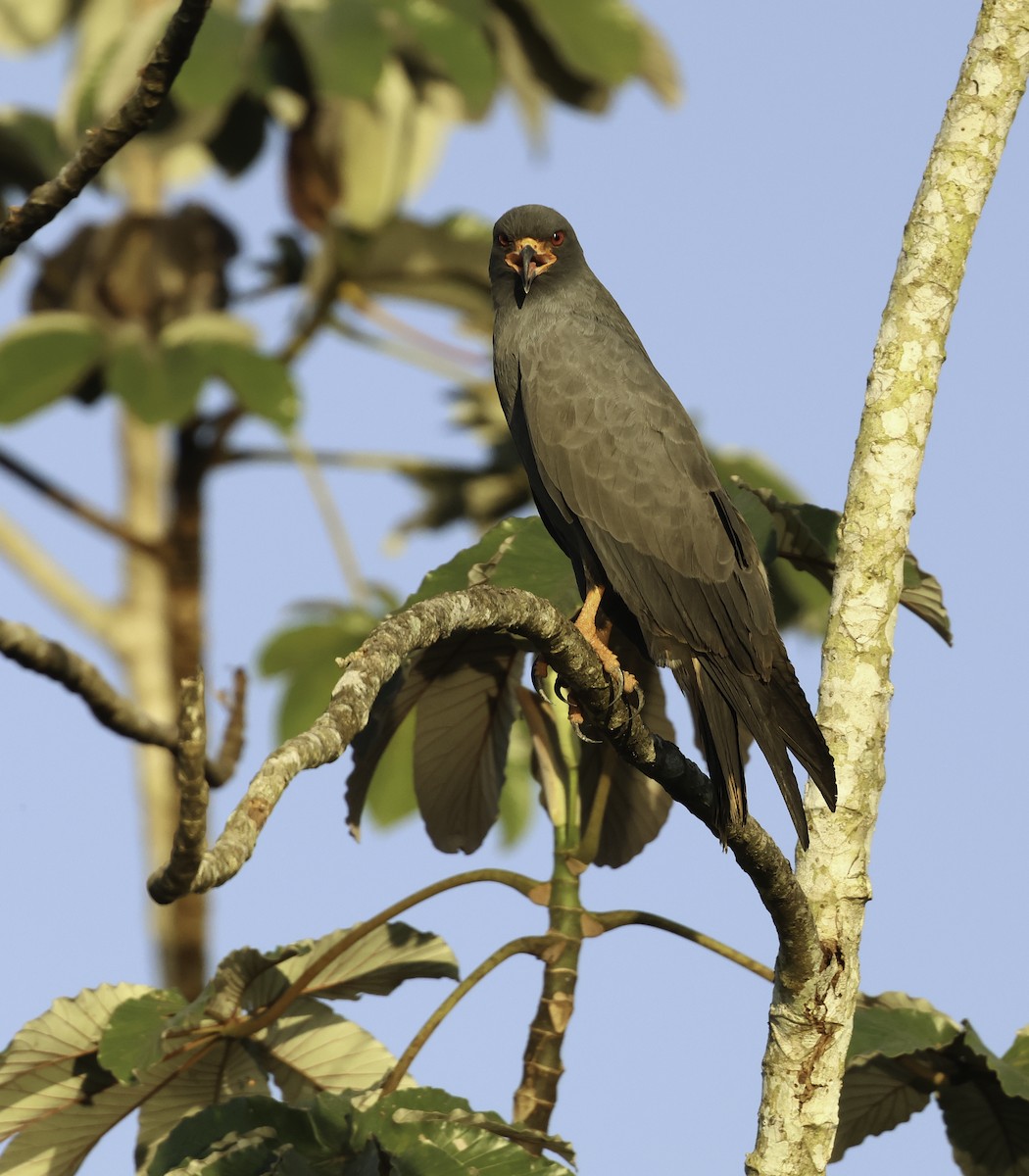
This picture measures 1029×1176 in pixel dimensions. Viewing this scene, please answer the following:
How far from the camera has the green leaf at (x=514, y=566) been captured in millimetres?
4684

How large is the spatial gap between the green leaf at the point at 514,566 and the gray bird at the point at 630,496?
0.35 ft

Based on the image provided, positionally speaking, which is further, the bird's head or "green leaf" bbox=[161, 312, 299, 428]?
"green leaf" bbox=[161, 312, 299, 428]

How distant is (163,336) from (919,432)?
6437 mm

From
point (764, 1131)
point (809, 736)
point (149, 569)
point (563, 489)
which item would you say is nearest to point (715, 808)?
point (809, 736)

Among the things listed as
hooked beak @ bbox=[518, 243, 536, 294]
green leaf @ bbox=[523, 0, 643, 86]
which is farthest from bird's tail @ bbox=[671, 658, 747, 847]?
green leaf @ bbox=[523, 0, 643, 86]

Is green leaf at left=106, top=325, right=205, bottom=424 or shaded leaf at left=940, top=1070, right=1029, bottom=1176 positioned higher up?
green leaf at left=106, top=325, right=205, bottom=424

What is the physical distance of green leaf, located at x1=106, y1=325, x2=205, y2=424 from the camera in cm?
906

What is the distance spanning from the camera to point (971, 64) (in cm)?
451

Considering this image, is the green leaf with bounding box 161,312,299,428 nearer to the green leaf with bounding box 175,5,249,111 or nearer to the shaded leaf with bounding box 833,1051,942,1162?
the green leaf with bounding box 175,5,249,111

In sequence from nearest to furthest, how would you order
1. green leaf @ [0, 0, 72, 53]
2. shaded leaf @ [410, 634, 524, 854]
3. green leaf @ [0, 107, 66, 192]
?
shaded leaf @ [410, 634, 524, 854] → green leaf @ [0, 107, 66, 192] → green leaf @ [0, 0, 72, 53]

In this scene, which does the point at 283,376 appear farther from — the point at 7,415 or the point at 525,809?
the point at 525,809

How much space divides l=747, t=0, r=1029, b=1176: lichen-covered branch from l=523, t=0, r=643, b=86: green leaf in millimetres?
7998

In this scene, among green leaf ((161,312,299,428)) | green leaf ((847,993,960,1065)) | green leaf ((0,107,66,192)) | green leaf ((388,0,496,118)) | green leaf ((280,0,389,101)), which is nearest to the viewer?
green leaf ((847,993,960,1065))

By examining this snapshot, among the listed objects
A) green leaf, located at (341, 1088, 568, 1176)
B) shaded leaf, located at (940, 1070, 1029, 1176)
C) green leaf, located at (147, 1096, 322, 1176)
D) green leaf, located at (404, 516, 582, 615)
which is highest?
green leaf, located at (404, 516, 582, 615)
